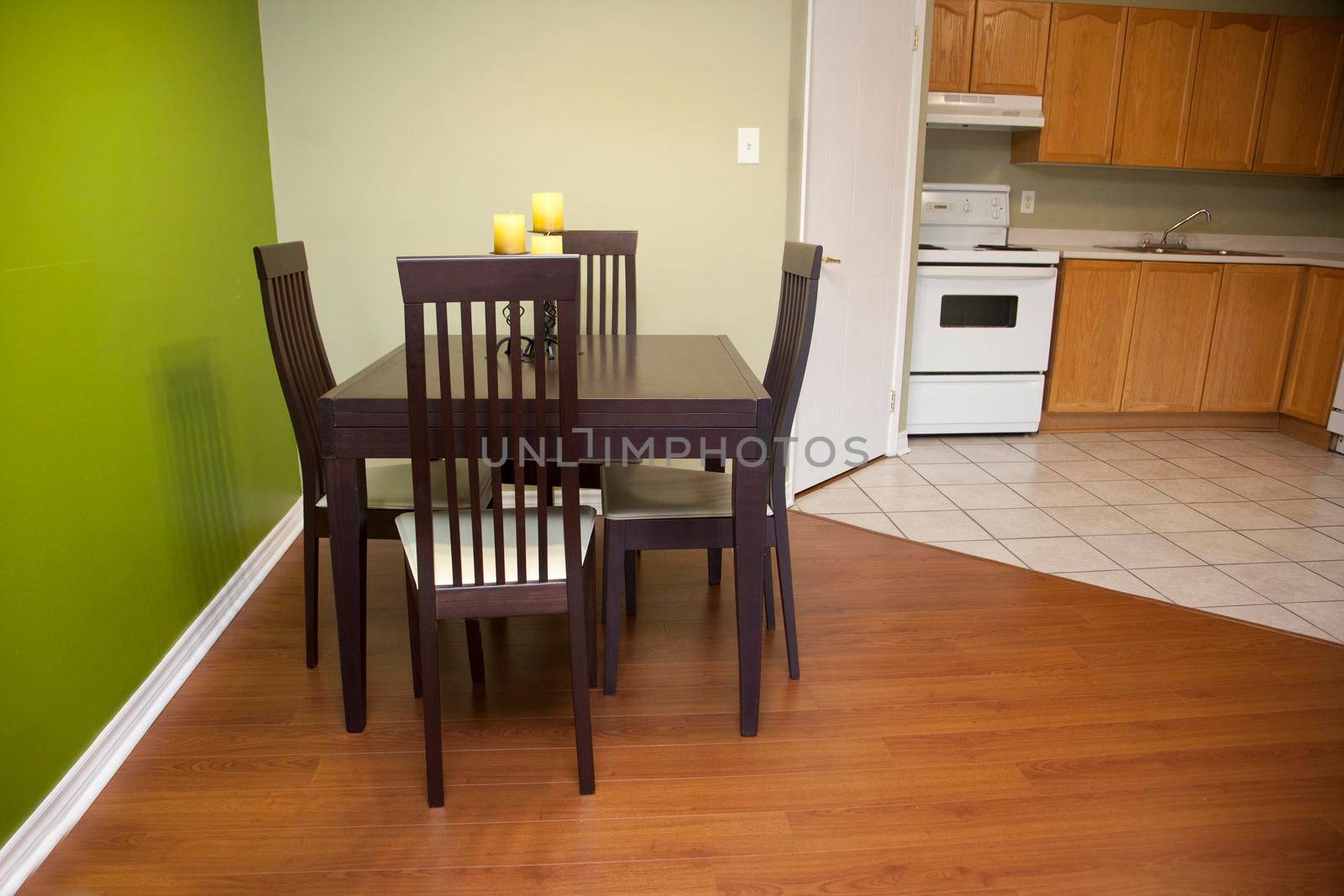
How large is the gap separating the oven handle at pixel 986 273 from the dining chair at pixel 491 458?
2.86 metres

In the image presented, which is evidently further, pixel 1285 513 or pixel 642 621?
pixel 1285 513

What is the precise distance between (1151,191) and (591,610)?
4297mm

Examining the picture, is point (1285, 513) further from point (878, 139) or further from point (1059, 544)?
point (878, 139)

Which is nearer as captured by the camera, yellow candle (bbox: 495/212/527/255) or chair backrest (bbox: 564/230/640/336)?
yellow candle (bbox: 495/212/527/255)

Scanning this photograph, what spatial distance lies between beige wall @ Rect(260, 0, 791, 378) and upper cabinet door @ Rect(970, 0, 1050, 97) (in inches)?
66.4

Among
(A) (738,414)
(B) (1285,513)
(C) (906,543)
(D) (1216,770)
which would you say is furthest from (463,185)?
(B) (1285,513)

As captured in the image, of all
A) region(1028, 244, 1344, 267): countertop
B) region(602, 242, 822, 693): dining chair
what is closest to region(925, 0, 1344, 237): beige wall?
region(1028, 244, 1344, 267): countertop

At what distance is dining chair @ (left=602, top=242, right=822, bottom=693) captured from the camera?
2031 mm

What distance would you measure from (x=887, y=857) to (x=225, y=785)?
1.27 m

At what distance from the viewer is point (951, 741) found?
197cm

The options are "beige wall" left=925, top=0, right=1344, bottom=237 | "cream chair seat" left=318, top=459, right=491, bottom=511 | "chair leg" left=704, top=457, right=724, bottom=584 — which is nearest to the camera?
"cream chair seat" left=318, top=459, right=491, bottom=511

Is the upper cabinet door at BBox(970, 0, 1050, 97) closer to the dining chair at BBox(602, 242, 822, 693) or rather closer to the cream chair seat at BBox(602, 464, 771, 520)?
the dining chair at BBox(602, 242, 822, 693)

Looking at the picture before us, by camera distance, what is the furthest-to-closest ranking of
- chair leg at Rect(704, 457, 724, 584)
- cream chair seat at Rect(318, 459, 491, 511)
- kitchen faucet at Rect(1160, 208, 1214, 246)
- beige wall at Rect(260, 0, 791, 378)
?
kitchen faucet at Rect(1160, 208, 1214, 246) → beige wall at Rect(260, 0, 791, 378) → chair leg at Rect(704, 457, 724, 584) → cream chair seat at Rect(318, 459, 491, 511)

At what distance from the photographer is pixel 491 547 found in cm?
180
